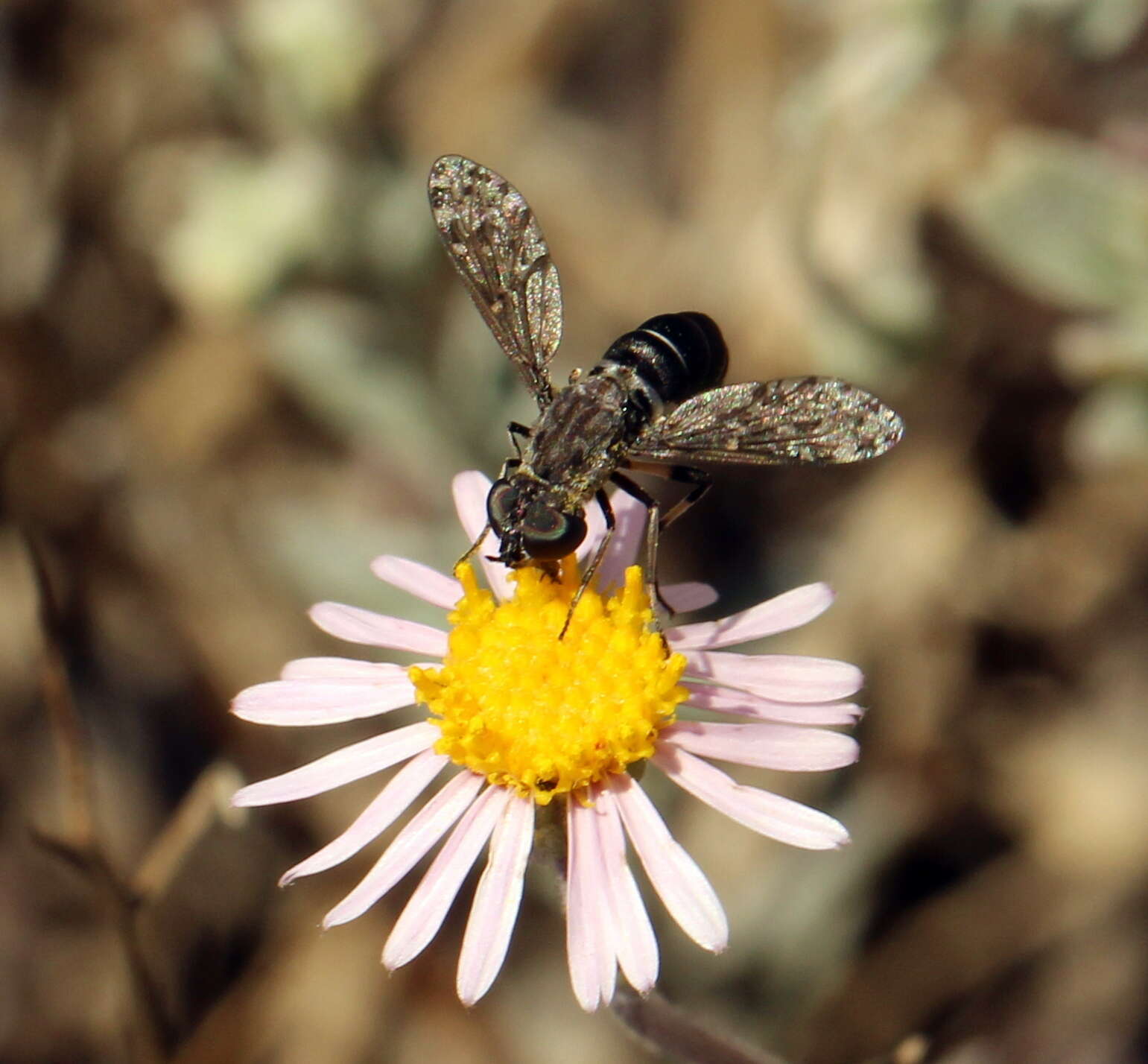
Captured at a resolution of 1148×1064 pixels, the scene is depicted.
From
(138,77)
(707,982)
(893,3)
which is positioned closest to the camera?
(707,982)

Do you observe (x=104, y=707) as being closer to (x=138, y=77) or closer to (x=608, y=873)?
(x=138, y=77)

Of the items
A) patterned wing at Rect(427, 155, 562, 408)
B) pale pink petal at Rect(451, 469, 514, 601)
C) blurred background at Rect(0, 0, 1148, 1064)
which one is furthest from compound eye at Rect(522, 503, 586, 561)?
blurred background at Rect(0, 0, 1148, 1064)

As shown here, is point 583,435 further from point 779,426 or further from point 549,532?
point 779,426

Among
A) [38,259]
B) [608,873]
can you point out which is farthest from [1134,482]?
[38,259]

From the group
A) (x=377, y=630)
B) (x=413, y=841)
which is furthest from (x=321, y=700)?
(x=413, y=841)

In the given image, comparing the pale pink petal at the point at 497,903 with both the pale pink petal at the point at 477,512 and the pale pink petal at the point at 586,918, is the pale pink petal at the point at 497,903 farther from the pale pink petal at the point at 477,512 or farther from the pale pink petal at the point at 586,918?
the pale pink petal at the point at 477,512

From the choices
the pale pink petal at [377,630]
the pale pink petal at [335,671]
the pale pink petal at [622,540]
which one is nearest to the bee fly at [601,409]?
the pale pink petal at [622,540]
